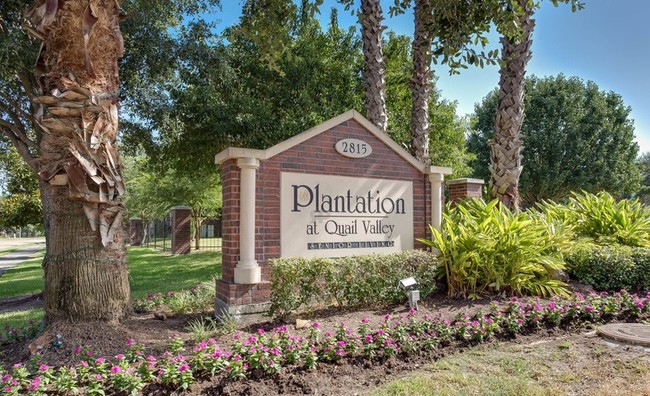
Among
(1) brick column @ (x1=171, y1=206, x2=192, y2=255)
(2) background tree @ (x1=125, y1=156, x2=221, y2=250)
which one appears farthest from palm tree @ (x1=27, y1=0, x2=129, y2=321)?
(1) brick column @ (x1=171, y1=206, x2=192, y2=255)

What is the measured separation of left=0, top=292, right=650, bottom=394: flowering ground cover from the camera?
3242mm

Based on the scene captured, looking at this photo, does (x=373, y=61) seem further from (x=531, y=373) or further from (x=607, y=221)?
(x=531, y=373)

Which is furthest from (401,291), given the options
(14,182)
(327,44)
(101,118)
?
(14,182)

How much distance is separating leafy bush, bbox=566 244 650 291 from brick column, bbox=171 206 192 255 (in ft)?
50.6

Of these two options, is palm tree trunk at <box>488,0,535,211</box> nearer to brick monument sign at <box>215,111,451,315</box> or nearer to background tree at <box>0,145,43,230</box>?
brick monument sign at <box>215,111,451,315</box>

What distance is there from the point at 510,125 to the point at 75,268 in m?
8.05

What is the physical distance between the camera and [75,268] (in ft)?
14.8

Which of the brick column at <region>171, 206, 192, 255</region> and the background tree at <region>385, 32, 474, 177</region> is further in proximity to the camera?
the brick column at <region>171, 206, 192, 255</region>

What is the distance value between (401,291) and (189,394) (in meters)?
3.43

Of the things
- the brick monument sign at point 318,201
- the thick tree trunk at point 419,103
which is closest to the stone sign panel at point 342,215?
the brick monument sign at point 318,201

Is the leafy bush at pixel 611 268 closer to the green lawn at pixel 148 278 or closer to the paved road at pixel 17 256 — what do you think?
the green lawn at pixel 148 278

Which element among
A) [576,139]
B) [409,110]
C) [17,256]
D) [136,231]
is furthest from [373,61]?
[17,256]

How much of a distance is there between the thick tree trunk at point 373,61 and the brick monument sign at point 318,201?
275cm

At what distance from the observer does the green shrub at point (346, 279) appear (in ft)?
16.8
